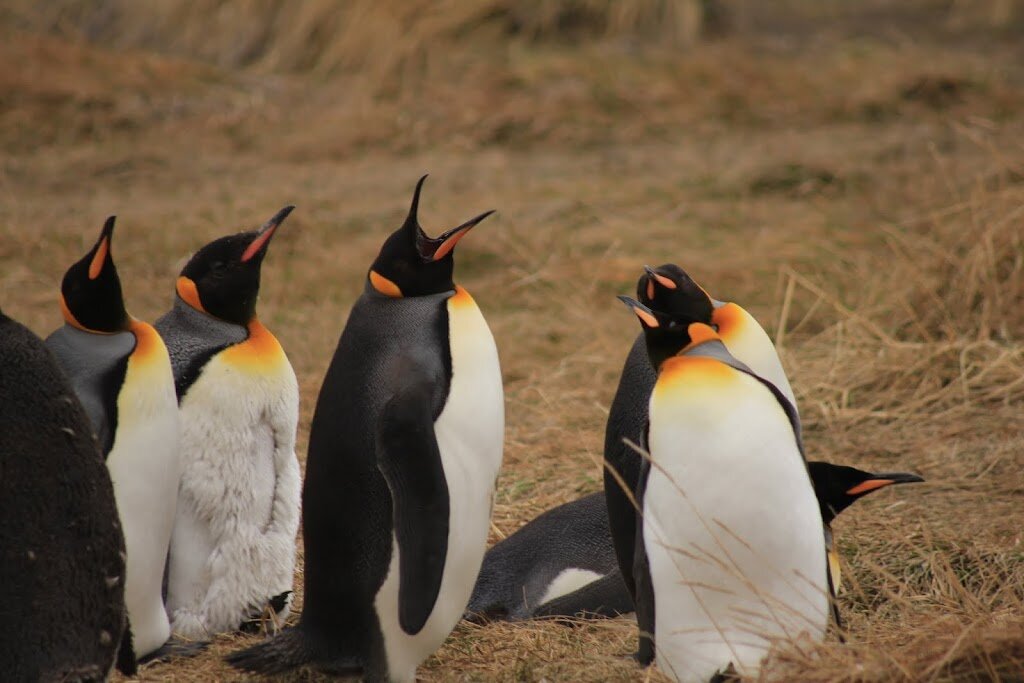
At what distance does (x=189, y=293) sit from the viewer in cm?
370

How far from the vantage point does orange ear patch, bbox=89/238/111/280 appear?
10.6ft

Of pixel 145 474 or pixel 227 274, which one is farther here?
pixel 227 274

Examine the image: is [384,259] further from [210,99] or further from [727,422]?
[210,99]

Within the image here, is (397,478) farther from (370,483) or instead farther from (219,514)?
(219,514)

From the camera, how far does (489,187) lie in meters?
8.99

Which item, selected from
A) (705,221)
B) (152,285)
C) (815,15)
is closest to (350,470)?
(152,285)

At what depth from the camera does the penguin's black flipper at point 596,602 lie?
3.75m

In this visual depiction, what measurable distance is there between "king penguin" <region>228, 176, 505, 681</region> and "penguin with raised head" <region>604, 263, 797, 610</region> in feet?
1.38

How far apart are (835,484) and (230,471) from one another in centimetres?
157

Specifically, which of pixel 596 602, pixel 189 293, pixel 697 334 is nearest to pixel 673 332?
pixel 697 334

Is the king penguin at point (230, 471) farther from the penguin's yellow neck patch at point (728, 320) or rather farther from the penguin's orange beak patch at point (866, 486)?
the penguin's orange beak patch at point (866, 486)

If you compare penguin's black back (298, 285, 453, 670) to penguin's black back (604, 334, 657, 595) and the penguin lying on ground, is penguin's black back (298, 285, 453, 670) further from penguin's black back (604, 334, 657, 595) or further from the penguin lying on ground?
the penguin lying on ground

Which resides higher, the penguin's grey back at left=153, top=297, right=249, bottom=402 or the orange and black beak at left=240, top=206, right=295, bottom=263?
the orange and black beak at left=240, top=206, right=295, bottom=263

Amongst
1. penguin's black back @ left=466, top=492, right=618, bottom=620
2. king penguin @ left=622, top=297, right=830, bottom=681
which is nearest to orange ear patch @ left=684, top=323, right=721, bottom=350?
king penguin @ left=622, top=297, right=830, bottom=681
